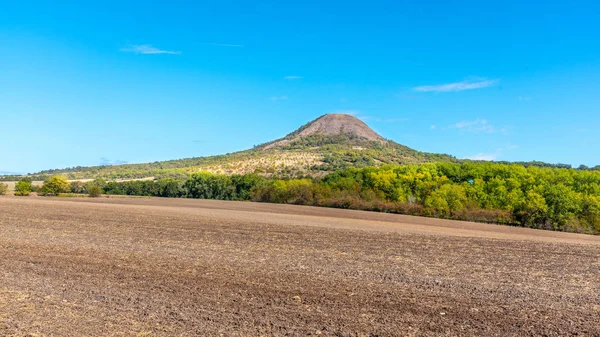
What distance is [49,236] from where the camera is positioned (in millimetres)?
25797

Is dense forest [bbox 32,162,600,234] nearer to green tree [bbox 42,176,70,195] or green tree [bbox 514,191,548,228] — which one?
green tree [bbox 514,191,548,228]

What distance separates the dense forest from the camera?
202 ft

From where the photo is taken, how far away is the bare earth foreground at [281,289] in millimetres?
10758

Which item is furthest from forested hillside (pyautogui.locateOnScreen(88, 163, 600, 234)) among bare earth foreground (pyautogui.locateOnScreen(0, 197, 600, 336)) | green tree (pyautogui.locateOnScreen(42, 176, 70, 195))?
bare earth foreground (pyautogui.locateOnScreen(0, 197, 600, 336))

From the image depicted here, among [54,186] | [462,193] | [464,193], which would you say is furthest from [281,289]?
[54,186]

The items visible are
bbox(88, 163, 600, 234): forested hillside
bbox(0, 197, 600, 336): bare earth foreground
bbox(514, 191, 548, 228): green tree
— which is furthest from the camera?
bbox(88, 163, 600, 234): forested hillside

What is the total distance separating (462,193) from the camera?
74.2 metres

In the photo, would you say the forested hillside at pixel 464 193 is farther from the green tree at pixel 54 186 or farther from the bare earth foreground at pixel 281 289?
the bare earth foreground at pixel 281 289

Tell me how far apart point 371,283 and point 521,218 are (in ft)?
182

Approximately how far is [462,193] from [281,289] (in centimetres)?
6658

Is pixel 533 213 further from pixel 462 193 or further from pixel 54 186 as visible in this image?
pixel 54 186

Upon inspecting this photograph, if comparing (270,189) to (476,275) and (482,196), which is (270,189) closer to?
(482,196)

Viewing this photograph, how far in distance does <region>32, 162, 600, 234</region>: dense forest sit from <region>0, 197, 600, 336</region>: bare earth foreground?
39.8 metres

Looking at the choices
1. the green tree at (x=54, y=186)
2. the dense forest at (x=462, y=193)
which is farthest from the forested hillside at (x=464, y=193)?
the green tree at (x=54, y=186)
